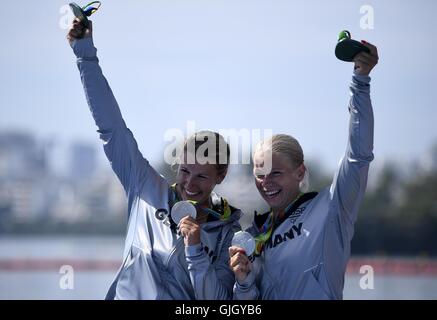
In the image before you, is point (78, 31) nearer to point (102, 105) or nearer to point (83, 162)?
point (102, 105)

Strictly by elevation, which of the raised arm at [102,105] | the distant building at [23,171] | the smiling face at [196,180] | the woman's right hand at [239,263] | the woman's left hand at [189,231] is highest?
the raised arm at [102,105]

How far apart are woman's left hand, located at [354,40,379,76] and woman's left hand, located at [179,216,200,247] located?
105 centimetres

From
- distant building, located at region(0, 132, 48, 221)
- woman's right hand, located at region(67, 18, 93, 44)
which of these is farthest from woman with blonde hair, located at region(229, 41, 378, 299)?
distant building, located at region(0, 132, 48, 221)

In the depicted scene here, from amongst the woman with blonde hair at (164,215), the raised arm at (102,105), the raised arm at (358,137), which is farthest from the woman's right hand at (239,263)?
the raised arm at (102,105)

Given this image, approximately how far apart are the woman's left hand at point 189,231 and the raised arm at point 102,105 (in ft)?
1.60

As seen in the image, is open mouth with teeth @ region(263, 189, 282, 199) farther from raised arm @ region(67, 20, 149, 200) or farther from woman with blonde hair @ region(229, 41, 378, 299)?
raised arm @ region(67, 20, 149, 200)

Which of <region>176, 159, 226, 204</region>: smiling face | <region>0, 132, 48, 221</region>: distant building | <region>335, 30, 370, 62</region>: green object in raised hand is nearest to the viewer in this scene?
<region>335, 30, 370, 62</region>: green object in raised hand

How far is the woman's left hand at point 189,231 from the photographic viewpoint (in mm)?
4707

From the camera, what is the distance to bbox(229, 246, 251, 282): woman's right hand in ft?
15.3

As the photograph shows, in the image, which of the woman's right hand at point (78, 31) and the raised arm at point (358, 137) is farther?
the woman's right hand at point (78, 31)

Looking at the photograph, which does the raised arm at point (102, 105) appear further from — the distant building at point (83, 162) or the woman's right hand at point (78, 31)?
the distant building at point (83, 162)

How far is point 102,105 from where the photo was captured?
509 centimetres

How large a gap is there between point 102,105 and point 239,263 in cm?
110

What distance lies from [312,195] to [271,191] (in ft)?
0.66
